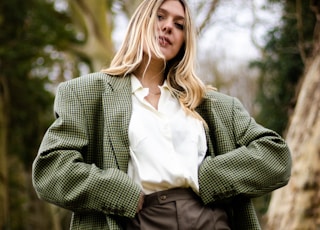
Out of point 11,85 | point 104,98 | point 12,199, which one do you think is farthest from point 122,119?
point 12,199

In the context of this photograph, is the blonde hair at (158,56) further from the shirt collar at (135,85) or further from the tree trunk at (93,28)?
the tree trunk at (93,28)

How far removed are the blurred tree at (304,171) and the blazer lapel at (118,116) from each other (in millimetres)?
3170

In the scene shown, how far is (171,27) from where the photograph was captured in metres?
2.84

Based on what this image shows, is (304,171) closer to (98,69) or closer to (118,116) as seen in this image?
(118,116)

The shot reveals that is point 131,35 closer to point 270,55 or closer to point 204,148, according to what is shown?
point 204,148

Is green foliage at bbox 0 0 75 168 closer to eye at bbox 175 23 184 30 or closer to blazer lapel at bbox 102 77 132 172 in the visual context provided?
eye at bbox 175 23 184 30

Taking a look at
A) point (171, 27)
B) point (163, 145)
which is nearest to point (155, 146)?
point (163, 145)

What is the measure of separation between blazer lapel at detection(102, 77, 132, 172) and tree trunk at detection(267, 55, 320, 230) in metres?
3.17

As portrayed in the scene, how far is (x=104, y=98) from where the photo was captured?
2.68 metres

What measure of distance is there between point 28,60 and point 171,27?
9744mm

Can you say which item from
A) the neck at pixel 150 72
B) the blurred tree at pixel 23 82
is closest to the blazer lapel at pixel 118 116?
the neck at pixel 150 72

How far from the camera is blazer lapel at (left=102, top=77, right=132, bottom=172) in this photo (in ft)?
8.30

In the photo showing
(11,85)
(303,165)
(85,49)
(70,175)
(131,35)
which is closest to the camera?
(70,175)

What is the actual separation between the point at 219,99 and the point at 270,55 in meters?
7.19
